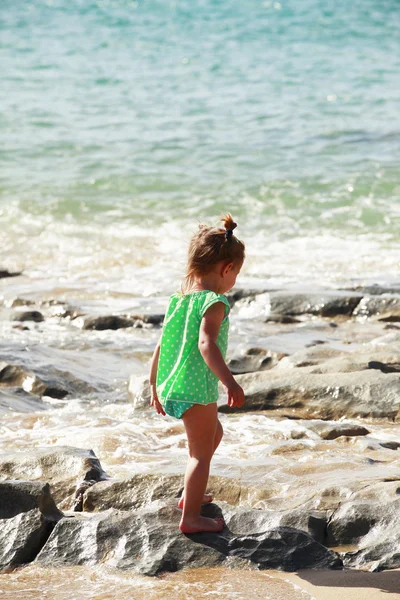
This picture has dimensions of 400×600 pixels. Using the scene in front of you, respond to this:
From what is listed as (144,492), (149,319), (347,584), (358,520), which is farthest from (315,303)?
(347,584)

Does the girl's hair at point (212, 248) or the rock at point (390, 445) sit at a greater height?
the girl's hair at point (212, 248)

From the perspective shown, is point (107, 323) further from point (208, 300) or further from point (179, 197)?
point (179, 197)

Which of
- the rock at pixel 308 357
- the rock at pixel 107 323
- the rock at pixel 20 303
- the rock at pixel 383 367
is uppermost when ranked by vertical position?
the rock at pixel 383 367

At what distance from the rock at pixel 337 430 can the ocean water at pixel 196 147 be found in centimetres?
416

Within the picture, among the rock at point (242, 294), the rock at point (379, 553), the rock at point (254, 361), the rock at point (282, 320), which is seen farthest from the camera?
the rock at point (242, 294)

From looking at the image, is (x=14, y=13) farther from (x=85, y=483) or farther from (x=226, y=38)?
(x=85, y=483)

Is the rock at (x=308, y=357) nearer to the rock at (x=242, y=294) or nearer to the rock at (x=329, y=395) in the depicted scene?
the rock at (x=329, y=395)

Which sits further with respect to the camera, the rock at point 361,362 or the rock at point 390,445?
the rock at point 361,362

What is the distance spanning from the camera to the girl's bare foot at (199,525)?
3.44 metres

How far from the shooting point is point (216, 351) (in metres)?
3.56

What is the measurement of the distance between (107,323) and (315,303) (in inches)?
68.3

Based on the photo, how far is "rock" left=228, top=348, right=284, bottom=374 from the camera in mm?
6254

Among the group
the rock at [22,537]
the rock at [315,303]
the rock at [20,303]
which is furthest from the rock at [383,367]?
the rock at [20,303]

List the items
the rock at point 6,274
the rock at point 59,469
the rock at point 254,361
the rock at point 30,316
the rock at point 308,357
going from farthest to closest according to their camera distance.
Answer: the rock at point 6,274
the rock at point 30,316
the rock at point 254,361
the rock at point 308,357
the rock at point 59,469
